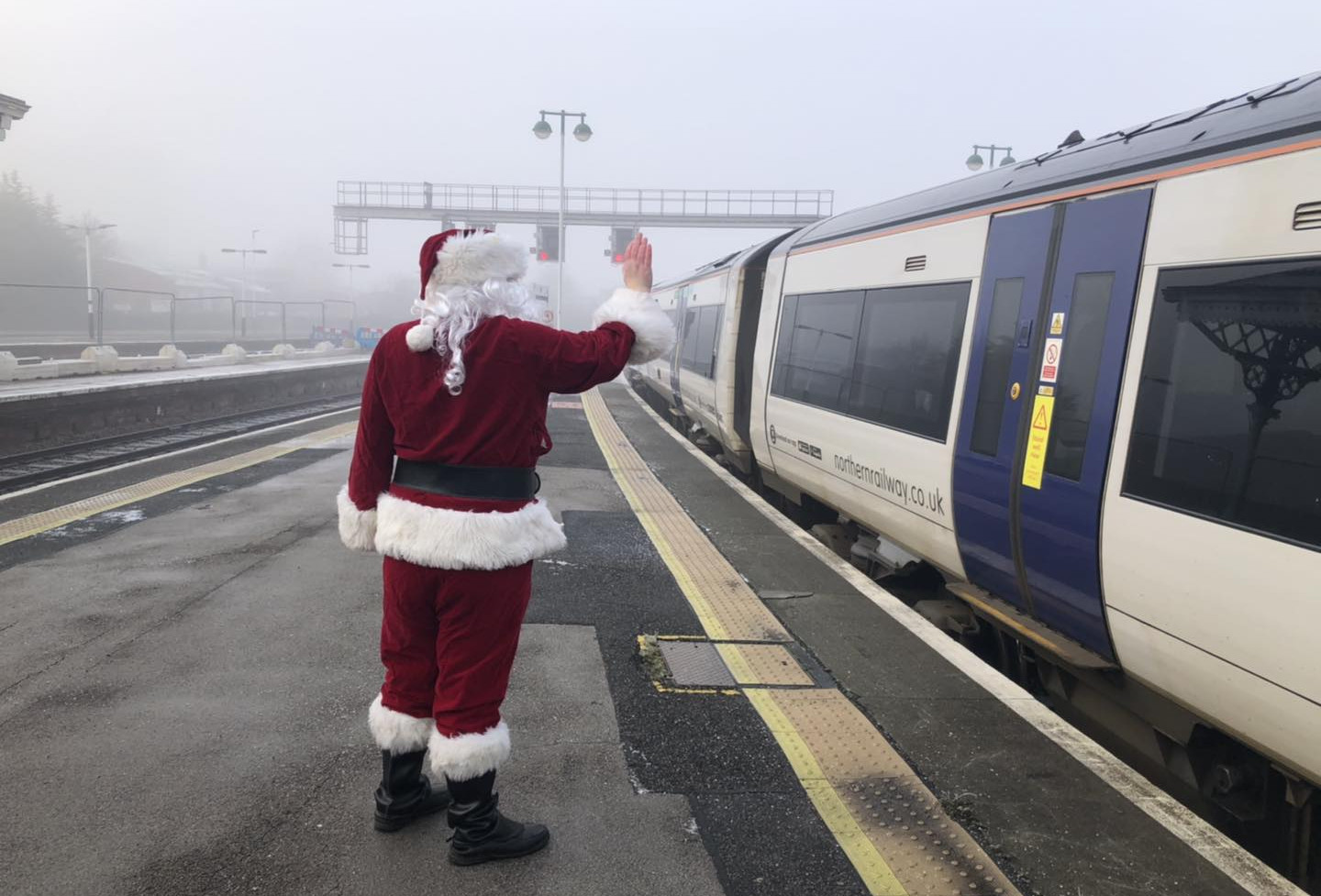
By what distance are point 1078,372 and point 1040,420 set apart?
1.04 ft

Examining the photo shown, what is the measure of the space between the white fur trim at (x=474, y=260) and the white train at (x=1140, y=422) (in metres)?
2.62

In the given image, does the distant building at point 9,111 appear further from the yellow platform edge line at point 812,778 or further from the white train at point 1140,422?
the white train at point 1140,422

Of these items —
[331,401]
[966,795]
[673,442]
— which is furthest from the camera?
[331,401]

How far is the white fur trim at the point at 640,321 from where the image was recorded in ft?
9.27

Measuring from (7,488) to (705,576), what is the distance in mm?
8225

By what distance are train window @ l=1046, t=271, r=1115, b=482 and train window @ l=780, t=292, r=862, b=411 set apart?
2.64 m

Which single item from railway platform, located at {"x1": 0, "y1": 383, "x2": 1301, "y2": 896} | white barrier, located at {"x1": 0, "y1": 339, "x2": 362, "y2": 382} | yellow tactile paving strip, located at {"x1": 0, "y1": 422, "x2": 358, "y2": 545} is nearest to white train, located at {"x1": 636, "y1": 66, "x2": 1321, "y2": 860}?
railway platform, located at {"x1": 0, "y1": 383, "x2": 1301, "y2": 896}

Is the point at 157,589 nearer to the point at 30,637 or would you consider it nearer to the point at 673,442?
the point at 30,637

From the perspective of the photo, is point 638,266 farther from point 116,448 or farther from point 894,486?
point 116,448

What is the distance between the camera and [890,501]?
18.8 feet

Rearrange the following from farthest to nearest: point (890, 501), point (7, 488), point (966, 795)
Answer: point (7, 488), point (890, 501), point (966, 795)

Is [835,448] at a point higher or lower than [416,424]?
lower

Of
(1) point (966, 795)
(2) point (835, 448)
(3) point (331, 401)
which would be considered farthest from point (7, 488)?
(3) point (331, 401)

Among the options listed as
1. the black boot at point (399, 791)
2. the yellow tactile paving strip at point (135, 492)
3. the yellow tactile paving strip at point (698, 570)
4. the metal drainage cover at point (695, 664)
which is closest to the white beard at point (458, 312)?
the black boot at point (399, 791)
